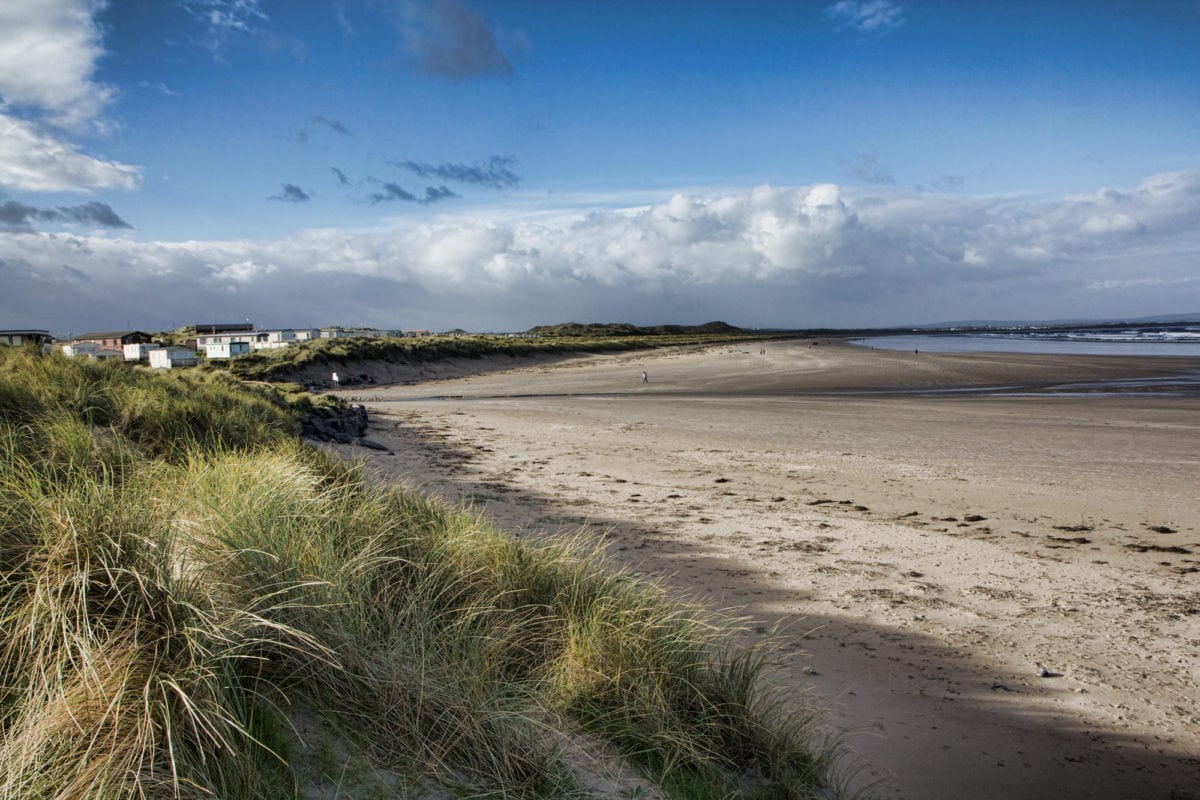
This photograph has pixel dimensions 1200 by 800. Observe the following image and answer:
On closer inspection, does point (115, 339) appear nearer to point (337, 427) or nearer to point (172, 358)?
point (172, 358)

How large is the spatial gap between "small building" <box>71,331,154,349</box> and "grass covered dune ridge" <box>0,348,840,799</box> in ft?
301

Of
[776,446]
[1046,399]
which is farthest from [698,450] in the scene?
[1046,399]

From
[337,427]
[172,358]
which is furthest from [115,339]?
[337,427]

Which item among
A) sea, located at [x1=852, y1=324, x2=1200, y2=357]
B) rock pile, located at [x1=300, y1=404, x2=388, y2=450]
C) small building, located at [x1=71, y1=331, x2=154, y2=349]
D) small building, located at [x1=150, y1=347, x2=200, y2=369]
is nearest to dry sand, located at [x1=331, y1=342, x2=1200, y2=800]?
Answer: rock pile, located at [x1=300, y1=404, x2=388, y2=450]

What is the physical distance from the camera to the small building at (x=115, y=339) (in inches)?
3297

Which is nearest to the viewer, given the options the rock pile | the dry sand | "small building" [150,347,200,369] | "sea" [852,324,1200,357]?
the dry sand

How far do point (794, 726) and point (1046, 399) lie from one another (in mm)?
25429

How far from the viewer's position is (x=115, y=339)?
8838 cm

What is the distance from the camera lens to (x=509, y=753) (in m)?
3.14

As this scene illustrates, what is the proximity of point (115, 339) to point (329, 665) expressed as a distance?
4174 inches

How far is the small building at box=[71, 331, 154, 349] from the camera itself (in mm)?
83750

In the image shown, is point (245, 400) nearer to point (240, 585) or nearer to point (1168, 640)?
point (240, 585)

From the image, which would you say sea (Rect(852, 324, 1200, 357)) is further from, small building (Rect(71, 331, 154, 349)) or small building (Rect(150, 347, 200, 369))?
small building (Rect(71, 331, 154, 349))

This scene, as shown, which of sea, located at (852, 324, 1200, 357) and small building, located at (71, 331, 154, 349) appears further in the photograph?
small building, located at (71, 331, 154, 349)
